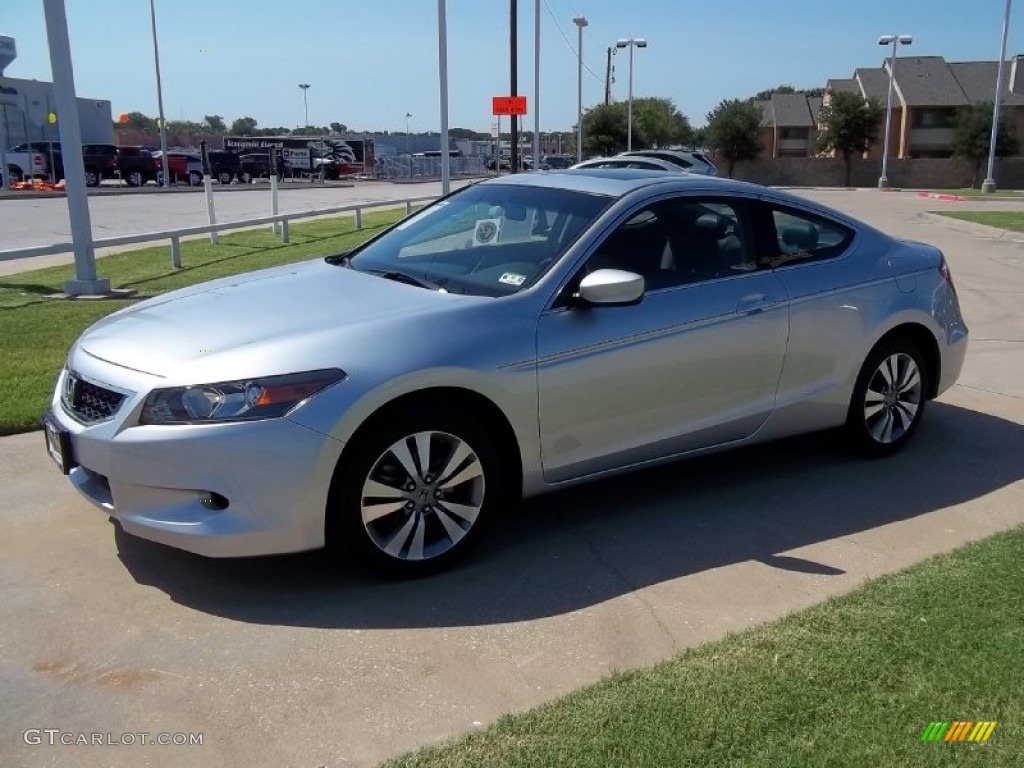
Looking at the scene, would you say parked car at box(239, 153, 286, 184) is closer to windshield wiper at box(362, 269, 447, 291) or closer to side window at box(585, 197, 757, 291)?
windshield wiper at box(362, 269, 447, 291)

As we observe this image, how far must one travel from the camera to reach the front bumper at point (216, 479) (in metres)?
3.50

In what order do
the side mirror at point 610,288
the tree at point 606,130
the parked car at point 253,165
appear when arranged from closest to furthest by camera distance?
the side mirror at point 610,288 < the parked car at point 253,165 < the tree at point 606,130

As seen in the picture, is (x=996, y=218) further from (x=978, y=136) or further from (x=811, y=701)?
(x=978, y=136)

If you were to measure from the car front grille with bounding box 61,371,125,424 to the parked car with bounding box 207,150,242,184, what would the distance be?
47756mm

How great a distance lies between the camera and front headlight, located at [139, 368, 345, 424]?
3.54m

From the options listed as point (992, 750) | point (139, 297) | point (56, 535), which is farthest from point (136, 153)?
point (992, 750)

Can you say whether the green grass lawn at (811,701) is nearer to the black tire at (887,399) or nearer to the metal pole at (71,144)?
the black tire at (887,399)

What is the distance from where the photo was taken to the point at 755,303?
4.80 meters

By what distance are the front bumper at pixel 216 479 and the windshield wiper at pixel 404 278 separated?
1097mm

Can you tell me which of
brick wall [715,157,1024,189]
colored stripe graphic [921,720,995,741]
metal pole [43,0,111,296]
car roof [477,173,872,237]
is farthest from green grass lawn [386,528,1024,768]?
brick wall [715,157,1024,189]

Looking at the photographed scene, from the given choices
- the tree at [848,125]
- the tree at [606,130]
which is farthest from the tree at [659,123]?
the tree at [848,125]

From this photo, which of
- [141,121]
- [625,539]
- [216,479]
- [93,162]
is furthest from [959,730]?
[141,121]

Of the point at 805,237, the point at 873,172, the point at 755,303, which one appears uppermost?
the point at 805,237

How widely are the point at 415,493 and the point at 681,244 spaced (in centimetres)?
190
